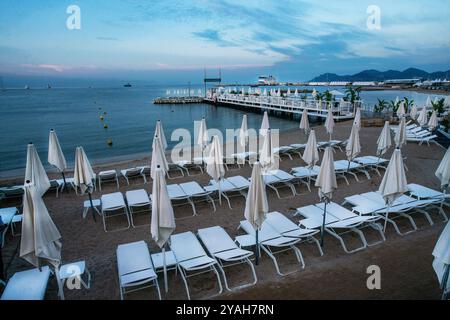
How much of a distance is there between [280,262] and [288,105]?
87.4 feet

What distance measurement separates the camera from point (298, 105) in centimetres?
2894

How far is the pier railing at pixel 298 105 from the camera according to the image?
23.2m

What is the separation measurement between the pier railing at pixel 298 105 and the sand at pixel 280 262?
8.54m

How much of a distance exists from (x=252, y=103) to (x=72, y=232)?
34.7 metres

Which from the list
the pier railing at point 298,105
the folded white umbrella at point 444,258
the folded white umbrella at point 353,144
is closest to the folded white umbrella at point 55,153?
the folded white umbrella at point 353,144

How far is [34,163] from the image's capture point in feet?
21.7

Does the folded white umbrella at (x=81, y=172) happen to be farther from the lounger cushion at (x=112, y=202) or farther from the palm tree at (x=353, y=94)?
the palm tree at (x=353, y=94)

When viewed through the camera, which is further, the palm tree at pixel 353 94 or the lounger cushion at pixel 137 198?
the palm tree at pixel 353 94

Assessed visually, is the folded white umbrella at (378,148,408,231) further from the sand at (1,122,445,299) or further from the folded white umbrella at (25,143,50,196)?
the folded white umbrella at (25,143,50,196)

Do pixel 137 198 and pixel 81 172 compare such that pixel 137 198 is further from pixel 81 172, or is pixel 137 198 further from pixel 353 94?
pixel 353 94

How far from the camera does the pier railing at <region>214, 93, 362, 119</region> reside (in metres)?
23.2
